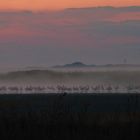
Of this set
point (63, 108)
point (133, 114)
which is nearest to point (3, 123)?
point (63, 108)

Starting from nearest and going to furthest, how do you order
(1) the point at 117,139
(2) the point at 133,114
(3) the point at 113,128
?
(1) the point at 117,139, (3) the point at 113,128, (2) the point at 133,114

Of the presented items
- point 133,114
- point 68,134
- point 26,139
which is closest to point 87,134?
point 68,134

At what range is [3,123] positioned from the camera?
72.5 ft

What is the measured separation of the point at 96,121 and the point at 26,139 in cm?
325

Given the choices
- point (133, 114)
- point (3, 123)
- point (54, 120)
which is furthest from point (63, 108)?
point (133, 114)

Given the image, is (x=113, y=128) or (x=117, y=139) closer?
(x=117, y=139)

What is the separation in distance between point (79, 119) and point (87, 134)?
4.63 feet

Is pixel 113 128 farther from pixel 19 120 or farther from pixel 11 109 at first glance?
pixel 11 109

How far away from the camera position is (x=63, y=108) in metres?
22.6

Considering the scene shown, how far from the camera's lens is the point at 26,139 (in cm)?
2084

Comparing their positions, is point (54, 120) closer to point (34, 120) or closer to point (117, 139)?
point (34, 120)

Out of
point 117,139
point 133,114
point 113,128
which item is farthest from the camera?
point 133,114

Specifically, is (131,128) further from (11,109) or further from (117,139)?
(11,109)

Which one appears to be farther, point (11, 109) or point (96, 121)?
point (11, 109)
